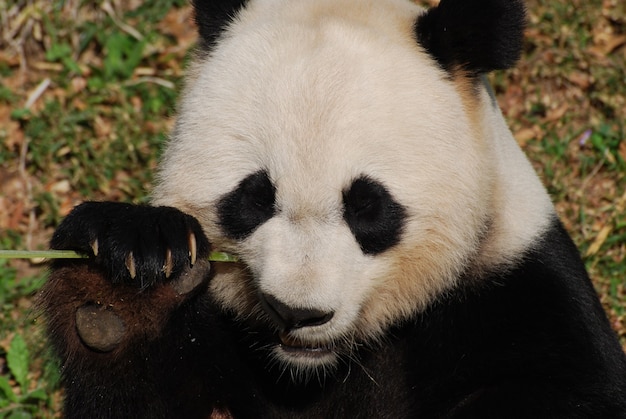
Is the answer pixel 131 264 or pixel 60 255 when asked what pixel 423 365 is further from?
pixel 60 255

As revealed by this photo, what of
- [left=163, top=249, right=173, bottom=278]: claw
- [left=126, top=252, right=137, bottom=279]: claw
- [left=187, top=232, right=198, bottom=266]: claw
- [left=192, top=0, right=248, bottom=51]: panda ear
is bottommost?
[left=126, top=252, right=137, bottom=279]: claw

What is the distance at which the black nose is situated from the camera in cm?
350

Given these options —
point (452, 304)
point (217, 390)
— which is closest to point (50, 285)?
point (217, 390)

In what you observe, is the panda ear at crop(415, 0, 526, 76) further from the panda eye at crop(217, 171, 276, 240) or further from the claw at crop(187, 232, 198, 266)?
the claw at crop(187, 232, 198, 266)

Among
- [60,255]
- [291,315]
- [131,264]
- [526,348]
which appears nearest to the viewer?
[291,315]

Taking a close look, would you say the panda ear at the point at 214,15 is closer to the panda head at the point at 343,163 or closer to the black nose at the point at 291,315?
the panda head at the point at 343,163

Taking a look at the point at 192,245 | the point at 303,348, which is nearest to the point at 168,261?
the point at 192,245

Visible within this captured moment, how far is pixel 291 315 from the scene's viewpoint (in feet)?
11.6

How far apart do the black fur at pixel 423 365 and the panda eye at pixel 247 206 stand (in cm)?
45

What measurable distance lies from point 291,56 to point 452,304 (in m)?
1.27

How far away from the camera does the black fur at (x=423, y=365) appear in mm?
3951

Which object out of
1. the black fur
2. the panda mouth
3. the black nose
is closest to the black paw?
the black fur

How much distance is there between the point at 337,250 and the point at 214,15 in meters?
1.26

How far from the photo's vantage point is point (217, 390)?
4270 mm
